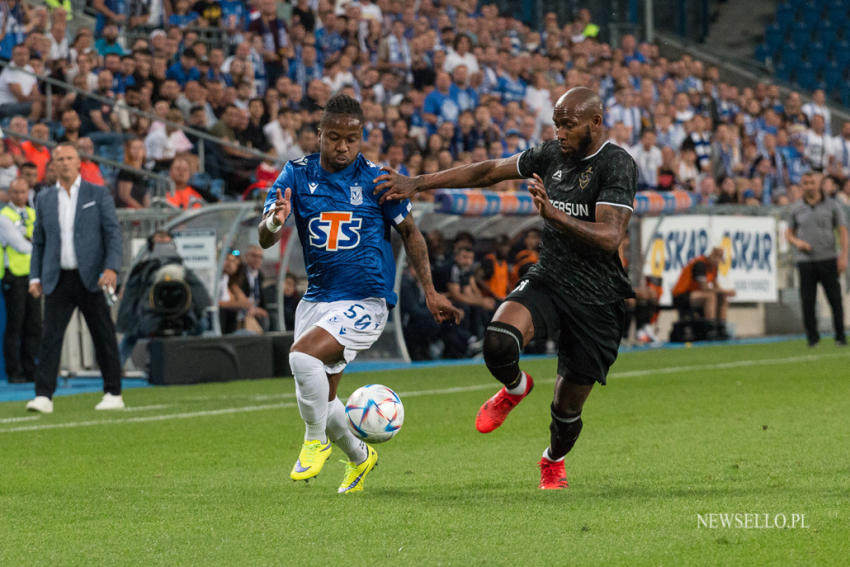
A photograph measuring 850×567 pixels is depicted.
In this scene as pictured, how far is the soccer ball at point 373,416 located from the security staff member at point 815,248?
1323 cm

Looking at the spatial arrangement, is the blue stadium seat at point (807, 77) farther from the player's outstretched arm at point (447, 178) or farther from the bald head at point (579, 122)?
the bald head at point (579, 122)

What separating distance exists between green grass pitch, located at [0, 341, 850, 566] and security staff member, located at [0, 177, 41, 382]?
9.06 ft

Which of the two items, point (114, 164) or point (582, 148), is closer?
point (582, 148)

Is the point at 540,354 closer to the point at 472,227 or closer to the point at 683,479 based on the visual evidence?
the point at 472,227

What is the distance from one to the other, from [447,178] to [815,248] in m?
13.1

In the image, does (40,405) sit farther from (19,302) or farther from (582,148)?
(582,148)

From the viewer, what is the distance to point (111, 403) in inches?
501

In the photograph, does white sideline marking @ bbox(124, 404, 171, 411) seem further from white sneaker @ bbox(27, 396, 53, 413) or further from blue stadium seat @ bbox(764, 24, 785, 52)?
blue stadium seat @ bbox(764, 24, 785, 52)

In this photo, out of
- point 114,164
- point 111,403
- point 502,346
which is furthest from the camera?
point 114,164

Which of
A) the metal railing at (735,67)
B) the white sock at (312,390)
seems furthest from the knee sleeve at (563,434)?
the metal railing at (735,67)

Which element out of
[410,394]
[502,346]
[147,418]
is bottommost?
[410,394]

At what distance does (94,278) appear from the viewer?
40.4 feet
